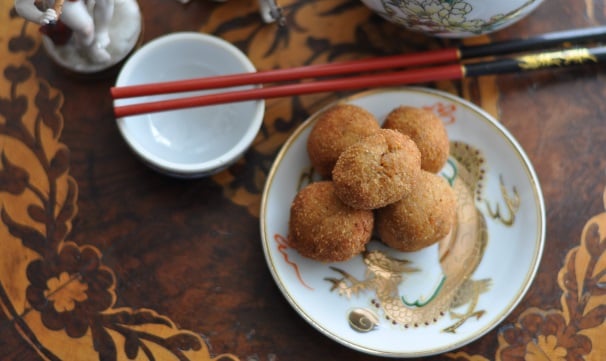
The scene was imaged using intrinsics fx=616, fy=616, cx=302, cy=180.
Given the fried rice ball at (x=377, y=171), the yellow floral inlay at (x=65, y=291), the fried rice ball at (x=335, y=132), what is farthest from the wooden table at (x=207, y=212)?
the fried rice ball at (x=377, y=171)

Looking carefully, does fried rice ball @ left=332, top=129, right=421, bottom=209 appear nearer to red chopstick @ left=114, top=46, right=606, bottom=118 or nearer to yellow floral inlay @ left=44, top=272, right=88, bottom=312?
red chopstick @ left=114, top=46, right=606, bottom=118

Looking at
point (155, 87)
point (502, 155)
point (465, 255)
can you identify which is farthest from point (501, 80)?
point (155, 87)

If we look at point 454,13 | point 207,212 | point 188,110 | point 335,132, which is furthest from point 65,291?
point 454,13

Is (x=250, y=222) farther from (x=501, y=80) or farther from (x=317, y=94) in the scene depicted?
(x=501, y=80)

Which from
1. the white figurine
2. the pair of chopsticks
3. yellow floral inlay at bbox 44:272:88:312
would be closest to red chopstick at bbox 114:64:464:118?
the pair of chopsticks

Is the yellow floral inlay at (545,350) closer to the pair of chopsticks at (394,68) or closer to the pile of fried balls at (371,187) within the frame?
the pile of fried balls at (371,187)
